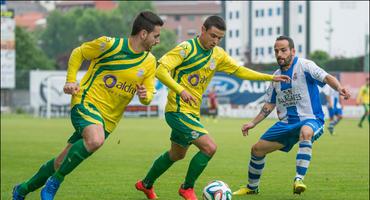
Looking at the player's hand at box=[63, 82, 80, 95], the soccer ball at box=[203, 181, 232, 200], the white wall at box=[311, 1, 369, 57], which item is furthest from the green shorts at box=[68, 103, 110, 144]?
the white wall at box=[311, 1, 369, 57]

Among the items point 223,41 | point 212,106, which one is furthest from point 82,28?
point 212,106

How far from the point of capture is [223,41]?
342ft

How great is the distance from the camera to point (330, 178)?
15102 millimetres

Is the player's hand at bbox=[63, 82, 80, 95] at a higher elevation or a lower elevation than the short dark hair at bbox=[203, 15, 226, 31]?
lower

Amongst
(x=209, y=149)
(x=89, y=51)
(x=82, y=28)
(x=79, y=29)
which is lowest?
(x=79, y=29)

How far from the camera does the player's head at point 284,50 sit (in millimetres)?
11883

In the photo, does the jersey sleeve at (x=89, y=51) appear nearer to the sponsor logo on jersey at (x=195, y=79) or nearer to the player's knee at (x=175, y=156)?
the sponsor logo on jersey at (x=195, y=79)

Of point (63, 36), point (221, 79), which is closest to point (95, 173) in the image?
point (221, 79)

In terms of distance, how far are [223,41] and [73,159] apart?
9472 cm

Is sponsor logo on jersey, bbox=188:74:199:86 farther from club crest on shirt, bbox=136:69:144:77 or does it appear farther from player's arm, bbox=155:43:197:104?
club crest on shirt, bbox=136:69:144:77

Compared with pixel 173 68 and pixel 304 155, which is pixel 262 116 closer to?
pixel 304 155

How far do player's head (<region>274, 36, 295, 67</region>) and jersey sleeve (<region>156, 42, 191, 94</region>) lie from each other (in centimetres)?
129

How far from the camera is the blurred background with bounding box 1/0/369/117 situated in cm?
5278

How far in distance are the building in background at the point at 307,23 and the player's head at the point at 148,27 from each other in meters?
98.1
